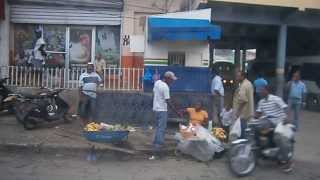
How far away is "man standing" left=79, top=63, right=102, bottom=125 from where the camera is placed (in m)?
14.3

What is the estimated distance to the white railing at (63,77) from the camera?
15.8 meters

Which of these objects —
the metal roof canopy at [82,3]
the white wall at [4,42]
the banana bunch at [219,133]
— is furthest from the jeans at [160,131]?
the white wall at [4,42]

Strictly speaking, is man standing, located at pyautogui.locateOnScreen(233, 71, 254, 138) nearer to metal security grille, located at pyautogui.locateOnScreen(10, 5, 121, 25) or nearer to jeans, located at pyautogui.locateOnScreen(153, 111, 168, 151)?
jeans, located at pyautogui.locateOnScreen(153, 111, 168, 151)

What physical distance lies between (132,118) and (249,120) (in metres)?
4.07

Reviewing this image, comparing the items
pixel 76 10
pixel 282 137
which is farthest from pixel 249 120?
pixel 76 10

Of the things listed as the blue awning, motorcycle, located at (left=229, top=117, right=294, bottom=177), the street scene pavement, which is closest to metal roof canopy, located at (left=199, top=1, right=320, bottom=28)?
the blue awning

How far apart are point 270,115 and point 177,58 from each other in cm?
585

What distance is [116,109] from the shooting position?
14797 millimetres

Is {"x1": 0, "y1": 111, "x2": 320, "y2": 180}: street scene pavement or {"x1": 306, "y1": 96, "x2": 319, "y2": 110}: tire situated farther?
{"x1": 306, "y1": 96, "x2": 319, "y2": 110}: tire

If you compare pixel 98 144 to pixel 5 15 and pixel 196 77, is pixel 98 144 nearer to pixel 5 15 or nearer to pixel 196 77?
pixel 196 77

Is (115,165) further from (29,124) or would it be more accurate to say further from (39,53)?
(39,53)

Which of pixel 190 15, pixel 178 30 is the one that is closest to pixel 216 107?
pixel 178 30

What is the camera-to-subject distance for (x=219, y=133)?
1270 centimetres

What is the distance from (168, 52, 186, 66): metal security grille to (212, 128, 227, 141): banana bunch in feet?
Answer: 12.5
